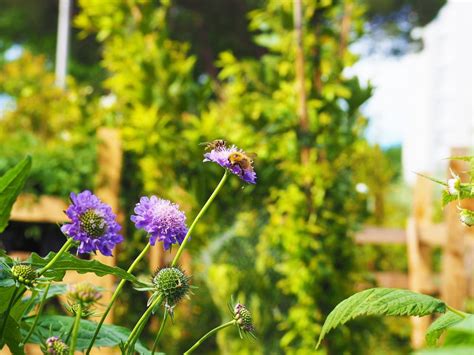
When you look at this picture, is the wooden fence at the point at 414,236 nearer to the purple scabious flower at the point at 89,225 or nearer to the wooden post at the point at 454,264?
the wooden post at the point at 454,264

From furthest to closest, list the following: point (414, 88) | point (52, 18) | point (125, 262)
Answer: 1. point (414, 88)
2. point (52, 18)
3. point (125, 262)

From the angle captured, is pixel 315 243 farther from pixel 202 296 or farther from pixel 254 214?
pixel 202 296

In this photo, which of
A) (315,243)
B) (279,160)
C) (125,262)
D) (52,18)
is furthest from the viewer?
(52,18)

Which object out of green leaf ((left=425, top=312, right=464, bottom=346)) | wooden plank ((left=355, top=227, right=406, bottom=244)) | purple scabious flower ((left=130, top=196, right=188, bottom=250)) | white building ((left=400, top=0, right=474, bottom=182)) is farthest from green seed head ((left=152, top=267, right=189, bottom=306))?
white building ((left=400, top=0, right=474, bottom=182))

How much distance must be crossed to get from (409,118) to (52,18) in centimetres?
1701

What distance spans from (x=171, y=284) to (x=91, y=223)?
117 millimetres

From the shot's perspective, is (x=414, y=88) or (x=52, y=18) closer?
(x=52, y=18)

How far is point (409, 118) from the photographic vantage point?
28359 millimetres

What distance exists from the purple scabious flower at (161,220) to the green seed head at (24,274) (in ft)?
0.48

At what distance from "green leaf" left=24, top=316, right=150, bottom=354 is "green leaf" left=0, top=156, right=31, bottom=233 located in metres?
0.17

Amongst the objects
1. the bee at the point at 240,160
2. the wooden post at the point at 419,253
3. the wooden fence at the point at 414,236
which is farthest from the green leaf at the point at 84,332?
the wooden post at the point at 419,253

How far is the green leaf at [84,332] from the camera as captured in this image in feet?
2.96

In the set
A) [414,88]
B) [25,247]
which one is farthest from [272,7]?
[414,88]

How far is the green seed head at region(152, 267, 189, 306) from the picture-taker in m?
0.82
